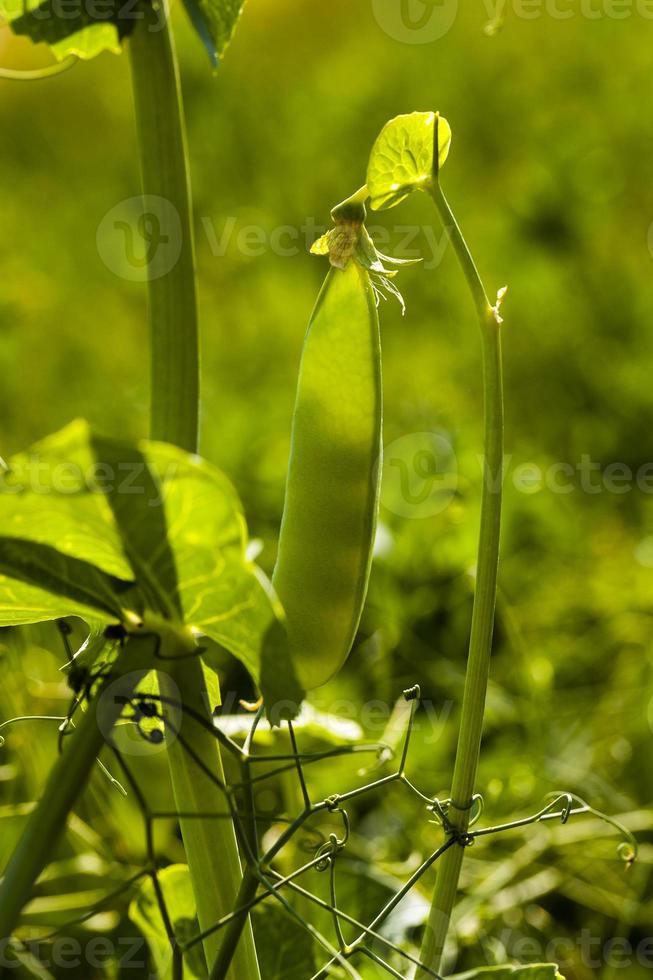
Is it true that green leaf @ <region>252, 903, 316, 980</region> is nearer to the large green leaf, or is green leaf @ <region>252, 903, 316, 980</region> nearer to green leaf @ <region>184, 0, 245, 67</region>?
the large green leaf

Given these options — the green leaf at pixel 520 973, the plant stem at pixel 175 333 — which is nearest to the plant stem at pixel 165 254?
the plant stem at pixel 175 333

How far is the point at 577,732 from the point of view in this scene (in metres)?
0.61

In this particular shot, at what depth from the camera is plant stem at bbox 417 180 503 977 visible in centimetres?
25

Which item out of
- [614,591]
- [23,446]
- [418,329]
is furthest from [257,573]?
[418,329]

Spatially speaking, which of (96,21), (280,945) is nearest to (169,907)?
(280,945)

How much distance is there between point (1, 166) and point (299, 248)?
0.63 m

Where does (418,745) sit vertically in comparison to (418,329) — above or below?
below

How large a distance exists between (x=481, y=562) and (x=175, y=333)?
10 centimetres

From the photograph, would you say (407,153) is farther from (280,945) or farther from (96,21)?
(280,945)

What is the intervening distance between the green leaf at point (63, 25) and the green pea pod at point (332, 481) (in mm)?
104

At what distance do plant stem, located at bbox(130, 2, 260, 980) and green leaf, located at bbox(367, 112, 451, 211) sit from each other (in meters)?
0.05

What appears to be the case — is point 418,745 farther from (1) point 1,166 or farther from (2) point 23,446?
(1) point 1,166

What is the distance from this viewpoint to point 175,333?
0.27 metres

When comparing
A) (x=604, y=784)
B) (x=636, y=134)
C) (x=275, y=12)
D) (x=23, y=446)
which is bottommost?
(x=604, y=784)
